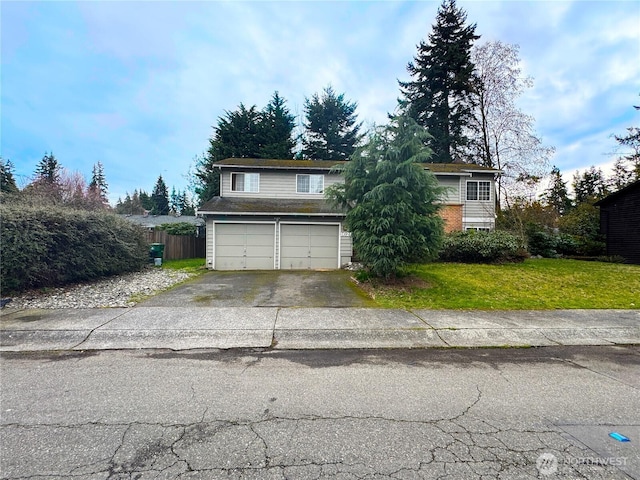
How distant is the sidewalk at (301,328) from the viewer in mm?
4949

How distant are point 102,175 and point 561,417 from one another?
7093cm

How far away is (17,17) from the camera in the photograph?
739 centimetres

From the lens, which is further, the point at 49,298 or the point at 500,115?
the point at 500,115

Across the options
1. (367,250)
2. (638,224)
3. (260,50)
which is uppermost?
(260,50)

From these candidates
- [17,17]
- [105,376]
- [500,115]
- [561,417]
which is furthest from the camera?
[500,115]

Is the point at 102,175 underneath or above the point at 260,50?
above

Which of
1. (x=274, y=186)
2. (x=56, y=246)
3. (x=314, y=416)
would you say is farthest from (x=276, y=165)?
(x=314, y=416)

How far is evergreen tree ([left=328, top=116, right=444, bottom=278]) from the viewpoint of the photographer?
832 cm

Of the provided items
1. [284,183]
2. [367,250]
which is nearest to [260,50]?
[284,183]

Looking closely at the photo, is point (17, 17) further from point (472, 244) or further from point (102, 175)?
point (102, 175)

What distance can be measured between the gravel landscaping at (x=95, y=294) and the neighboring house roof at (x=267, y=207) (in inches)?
170

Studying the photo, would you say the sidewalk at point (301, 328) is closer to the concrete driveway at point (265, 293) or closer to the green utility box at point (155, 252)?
the concrete driveway at point (265, 293)

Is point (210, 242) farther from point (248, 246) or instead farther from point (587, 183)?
point (587, 183)

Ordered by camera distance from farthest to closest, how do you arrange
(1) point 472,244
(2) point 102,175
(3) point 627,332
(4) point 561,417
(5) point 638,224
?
(2) point 102,175 → (5) point 638,224 → (1) point 472,244 → (3) point 627,332 → (4) point 561,417
